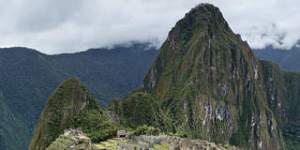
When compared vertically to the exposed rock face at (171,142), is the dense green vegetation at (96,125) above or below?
above

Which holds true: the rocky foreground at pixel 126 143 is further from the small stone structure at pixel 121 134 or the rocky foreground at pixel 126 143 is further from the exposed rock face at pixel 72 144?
the small stone structure at pixel 121 134

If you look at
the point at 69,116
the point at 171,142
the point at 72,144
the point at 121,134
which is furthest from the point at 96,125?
the point at 72,144

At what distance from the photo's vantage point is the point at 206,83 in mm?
177875

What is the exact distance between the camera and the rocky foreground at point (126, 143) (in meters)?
75.1

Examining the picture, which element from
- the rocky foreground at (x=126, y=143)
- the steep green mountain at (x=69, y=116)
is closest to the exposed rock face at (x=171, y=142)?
the rocky foreground at (x=126, y=143)

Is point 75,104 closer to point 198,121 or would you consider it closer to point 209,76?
point 198,121

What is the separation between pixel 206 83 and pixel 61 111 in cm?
7451

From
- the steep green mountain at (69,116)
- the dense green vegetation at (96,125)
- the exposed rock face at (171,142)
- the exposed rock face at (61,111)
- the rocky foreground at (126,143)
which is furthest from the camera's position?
the exposed rock face at (61,111)

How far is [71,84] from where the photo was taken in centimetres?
11769

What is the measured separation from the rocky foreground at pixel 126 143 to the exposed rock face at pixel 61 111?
14941mm

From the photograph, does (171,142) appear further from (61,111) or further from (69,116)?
(61,111)

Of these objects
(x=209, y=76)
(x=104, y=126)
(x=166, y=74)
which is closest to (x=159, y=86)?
(x=166, y=74)

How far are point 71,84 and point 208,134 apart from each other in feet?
217

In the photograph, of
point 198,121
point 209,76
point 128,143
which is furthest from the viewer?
point 209,76
